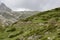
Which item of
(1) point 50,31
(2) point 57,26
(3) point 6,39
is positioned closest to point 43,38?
(1) point 50,31

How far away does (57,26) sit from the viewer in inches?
2542

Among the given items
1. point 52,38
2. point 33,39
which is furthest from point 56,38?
point 33,39

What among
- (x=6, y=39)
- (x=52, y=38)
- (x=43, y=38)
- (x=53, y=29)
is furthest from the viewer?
(x=6, y=39)

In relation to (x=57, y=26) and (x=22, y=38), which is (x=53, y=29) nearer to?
(x=57, y=26)

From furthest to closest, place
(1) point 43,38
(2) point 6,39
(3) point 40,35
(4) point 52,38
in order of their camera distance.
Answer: (2) point 6,39 < (3) point 40,35 < (1) point 43,38 < (4) point 52,38

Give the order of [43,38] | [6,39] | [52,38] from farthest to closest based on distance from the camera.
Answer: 1. [6,39]
2. [43,38]
3. [52,38]

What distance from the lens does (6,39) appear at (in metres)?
67.4

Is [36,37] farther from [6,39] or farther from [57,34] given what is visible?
[6,39]

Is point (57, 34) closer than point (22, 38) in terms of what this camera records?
Yes

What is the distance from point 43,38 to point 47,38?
71.8 inches

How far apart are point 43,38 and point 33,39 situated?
3.93 meters

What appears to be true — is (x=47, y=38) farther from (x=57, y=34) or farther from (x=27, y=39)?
(x=27, y=39)

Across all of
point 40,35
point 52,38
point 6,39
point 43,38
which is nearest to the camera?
point 52,38

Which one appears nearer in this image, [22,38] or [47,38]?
[47,38]
